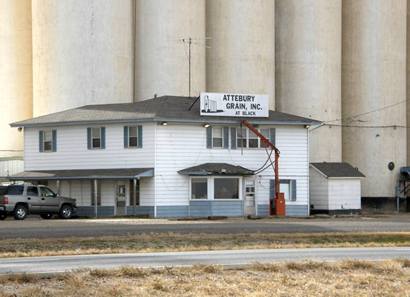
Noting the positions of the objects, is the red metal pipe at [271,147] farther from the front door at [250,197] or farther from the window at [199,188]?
the window at [199,188]

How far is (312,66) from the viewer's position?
225 feet

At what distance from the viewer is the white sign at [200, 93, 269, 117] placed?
5569 centimetres

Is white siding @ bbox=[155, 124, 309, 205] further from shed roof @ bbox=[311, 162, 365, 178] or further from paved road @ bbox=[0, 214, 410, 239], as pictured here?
paved road @ bbox=[0, 214, 410, 239]

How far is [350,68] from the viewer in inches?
2842

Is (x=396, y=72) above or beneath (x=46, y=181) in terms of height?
above

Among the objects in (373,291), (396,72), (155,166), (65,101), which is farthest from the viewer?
(396,72)

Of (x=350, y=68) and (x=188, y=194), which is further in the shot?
(x=350, y=68)

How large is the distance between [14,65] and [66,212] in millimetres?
18851

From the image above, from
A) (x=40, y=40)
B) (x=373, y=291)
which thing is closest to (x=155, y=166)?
(x=40, y=40)

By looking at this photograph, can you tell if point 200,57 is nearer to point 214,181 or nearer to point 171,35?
point 171,35

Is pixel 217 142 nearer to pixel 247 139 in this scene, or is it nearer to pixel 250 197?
pixel 247 139

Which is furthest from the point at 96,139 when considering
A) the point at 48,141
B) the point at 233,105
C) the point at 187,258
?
the point at 187,258

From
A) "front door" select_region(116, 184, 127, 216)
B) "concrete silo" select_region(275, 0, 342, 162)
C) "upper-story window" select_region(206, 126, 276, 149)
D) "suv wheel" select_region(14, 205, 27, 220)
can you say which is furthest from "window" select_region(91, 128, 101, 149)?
"concrete silo" select_region(275, 0, 342, 162)

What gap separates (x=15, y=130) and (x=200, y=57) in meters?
15.0
